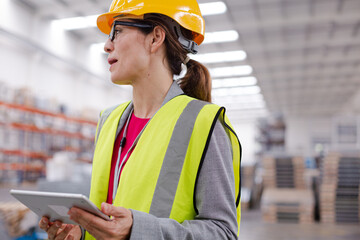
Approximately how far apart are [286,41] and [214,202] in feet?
47.2

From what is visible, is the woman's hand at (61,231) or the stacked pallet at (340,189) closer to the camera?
the woman's hand at (61,231)

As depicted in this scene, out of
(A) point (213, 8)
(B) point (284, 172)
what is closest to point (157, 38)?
(B) point (284, 172)

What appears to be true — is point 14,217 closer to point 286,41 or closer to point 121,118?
point 121,118

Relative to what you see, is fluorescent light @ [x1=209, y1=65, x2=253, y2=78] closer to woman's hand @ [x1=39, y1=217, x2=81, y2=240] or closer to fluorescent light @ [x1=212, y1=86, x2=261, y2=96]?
fluorescent light @ [x1=212, y1=86, x2=261, y2=96]

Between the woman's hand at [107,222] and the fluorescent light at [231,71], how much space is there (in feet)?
56.4

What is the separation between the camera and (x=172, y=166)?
3.90 feet

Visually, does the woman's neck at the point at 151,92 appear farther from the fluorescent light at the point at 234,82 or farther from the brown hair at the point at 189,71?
the fluorescent light at the point at 234,82

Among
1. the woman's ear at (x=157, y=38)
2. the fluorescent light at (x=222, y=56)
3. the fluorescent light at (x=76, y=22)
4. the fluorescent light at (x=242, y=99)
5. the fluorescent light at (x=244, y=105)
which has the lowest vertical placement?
the woman's ear at (x=157, y=38)

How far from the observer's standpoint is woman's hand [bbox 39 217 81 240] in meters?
1.23

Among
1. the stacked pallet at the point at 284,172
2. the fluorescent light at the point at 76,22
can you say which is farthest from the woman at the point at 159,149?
the fluorescent light at the point at 76,22

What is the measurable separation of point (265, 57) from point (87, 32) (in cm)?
762

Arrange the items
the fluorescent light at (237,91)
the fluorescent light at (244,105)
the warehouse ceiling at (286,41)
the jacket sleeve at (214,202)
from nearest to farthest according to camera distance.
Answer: the jacket sleeve at (214,202) < the warehouse ceiling at (286,41) < the fluorescent light at (237,91) < the fluorescent light at (244,105)

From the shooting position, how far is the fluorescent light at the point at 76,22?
42.5 ft

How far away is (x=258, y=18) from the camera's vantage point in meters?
12.5
